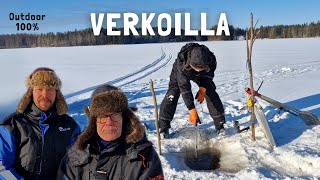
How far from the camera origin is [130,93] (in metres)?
9.52

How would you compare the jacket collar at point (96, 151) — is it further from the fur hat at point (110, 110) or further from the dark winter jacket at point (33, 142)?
the dark winter jacket at point (33, 142)

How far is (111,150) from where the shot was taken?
2.05 m

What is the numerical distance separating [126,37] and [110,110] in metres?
68.6

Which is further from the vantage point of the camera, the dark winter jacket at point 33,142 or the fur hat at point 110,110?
the dark winter jacket at point 33,142

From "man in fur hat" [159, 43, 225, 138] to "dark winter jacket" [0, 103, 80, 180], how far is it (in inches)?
104

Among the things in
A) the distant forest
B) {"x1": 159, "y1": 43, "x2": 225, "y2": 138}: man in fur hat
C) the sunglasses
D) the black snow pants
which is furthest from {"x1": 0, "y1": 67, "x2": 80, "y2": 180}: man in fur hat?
the distant forest

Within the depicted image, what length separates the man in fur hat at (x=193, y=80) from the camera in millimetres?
5027

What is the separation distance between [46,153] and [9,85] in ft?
34.8

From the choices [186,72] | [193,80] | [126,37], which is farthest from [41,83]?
[126,37]

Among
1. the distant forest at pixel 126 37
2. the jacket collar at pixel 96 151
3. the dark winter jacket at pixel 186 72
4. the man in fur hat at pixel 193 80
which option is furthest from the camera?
the distant forest at pixel 126 37

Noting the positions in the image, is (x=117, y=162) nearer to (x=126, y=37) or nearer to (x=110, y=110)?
(x=110, y=110)

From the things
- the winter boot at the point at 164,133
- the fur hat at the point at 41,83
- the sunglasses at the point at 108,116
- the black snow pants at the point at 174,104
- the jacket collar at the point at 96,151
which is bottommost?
the winter boot at the point at 164,133

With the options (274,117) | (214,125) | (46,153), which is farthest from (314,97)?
(46,153)

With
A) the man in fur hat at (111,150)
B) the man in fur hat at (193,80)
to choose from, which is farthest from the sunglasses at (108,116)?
the man in fur hat at (193,80)
